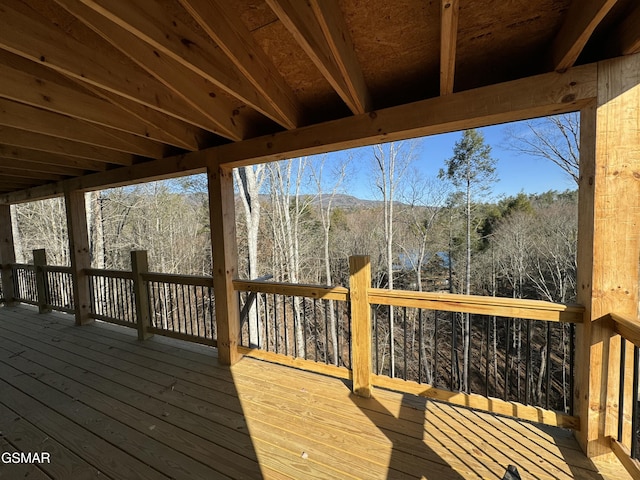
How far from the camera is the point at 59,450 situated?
5.48 ft

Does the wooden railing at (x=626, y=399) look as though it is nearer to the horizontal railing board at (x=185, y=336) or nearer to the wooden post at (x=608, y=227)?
the wooden post at (x=608, y=227)

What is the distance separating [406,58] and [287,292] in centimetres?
203

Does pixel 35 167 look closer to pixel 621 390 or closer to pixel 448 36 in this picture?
pixel 448 36

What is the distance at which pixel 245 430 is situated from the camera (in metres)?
1.79

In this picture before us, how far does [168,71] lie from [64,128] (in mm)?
1287

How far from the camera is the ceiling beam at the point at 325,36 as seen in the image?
0.98m

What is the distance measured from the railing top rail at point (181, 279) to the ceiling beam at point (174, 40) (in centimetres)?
195

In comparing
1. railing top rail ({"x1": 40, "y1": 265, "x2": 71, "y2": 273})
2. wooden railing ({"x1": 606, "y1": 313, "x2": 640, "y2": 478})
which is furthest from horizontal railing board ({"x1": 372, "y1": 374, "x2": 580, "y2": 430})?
railing top rail ({"x1": 40, "y1": 265, "x2": 71, "y2": 273})

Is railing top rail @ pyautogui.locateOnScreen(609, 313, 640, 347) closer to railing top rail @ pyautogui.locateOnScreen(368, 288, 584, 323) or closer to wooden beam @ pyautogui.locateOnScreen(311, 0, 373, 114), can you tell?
railing top rail @ pyautogui.locateOnScreen(368, 288, 584, 323)

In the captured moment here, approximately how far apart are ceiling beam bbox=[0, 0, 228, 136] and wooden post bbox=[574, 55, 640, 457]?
260 cm

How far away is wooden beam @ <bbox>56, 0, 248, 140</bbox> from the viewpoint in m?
1.10

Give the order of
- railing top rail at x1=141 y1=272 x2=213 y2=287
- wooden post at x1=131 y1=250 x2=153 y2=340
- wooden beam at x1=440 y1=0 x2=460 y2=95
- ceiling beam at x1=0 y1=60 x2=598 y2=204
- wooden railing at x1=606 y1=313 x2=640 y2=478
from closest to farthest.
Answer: wooden beam at x1=440 y1=0 x2=460 y2=95, wooden railing at x1=606 y1=313 x2=640 y2=478, ceiling beam at x1=0 y1=60 x2=598 y2=204, railing top rail at x1=141 y1=272 x2=213 y2=287, wooden post at x1=131 y1=250 x2=153 y2=340

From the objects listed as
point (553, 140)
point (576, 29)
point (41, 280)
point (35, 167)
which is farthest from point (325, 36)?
point (553, 140)

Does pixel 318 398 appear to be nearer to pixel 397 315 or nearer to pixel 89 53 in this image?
pixel 89 53
